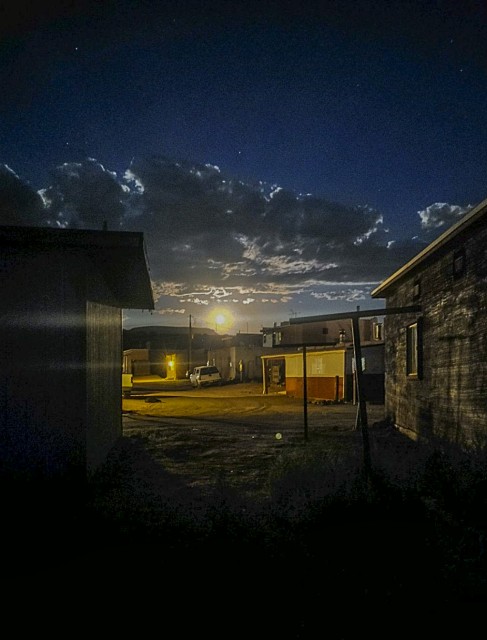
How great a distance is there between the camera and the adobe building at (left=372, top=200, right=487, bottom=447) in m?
7.90

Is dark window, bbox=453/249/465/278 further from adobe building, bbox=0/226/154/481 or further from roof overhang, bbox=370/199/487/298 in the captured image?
adobe building, bbox=0/226/154/481

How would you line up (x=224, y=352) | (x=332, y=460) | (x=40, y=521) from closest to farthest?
(x=40, y=521) < (x=332, y=460) < (x=224, y=352)

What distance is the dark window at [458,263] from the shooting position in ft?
28.3

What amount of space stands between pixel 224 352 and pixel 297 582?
49.9m

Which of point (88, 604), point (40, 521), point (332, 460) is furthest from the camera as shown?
point (332, 460)

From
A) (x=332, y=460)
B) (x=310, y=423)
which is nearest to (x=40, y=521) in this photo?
(x=332, y=460)

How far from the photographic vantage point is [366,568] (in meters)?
4.31

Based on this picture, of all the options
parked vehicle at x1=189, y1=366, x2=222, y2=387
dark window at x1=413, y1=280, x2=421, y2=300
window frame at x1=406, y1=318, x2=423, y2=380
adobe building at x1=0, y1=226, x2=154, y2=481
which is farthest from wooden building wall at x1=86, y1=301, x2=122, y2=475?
parked vehicle at x1=189, y1=366, x2=222, y2=387

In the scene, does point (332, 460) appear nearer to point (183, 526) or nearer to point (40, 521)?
point (183, 526)

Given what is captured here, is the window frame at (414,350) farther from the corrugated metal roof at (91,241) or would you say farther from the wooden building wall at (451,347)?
the corrugated metal roof at (91,241)

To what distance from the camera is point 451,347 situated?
9.20 m

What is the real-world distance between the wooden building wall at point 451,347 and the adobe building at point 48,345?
5.19 meters

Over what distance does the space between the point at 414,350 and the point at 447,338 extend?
9.11 feet

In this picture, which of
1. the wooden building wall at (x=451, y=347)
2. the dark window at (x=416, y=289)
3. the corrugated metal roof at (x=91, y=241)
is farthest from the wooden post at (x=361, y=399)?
the corrugated metal roof at (x=91, y=241)
